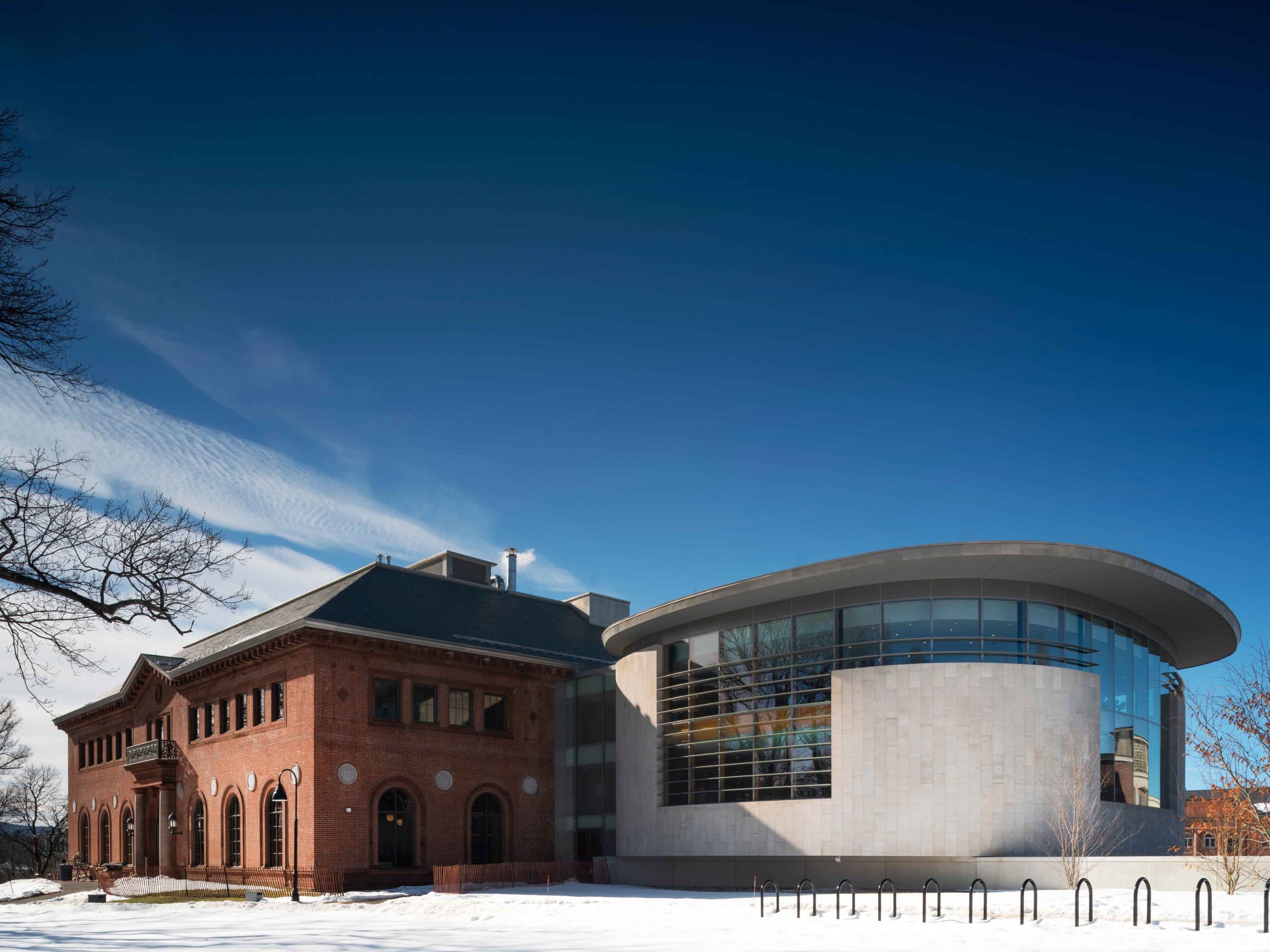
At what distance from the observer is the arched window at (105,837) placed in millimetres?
55031

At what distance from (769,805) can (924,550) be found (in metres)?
9.54

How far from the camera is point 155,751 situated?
46.4 meters

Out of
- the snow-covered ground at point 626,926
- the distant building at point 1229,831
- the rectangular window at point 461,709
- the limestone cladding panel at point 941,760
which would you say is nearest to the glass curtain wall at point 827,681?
the limestone cladding panel at point 941,760

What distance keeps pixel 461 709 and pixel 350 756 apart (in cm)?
527

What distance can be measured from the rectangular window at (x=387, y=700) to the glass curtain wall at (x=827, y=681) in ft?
31.5

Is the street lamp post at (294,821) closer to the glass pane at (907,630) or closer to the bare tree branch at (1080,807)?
the glass pane at (907,630)

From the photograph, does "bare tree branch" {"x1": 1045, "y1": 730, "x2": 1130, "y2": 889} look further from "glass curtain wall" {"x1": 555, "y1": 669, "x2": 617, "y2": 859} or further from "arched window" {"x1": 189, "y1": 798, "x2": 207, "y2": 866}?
"arched window" {"x1": 189, "y1": 798, "x2": 207, "y2": 866}

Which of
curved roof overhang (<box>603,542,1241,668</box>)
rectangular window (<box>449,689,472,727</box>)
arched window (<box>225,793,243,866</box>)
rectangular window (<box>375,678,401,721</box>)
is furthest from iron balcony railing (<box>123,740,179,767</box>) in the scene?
curved roof overhang (<box>603,542,1241,668</box>)

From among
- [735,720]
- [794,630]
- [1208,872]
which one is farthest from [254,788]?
[1208,872]

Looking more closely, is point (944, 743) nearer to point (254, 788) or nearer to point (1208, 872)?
point (1208, 872)

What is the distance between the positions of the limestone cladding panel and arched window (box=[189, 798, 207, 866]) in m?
23.7

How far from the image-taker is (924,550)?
30.6m

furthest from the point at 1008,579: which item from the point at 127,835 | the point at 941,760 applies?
the point at 127,835

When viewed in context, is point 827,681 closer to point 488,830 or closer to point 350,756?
point 488,830
